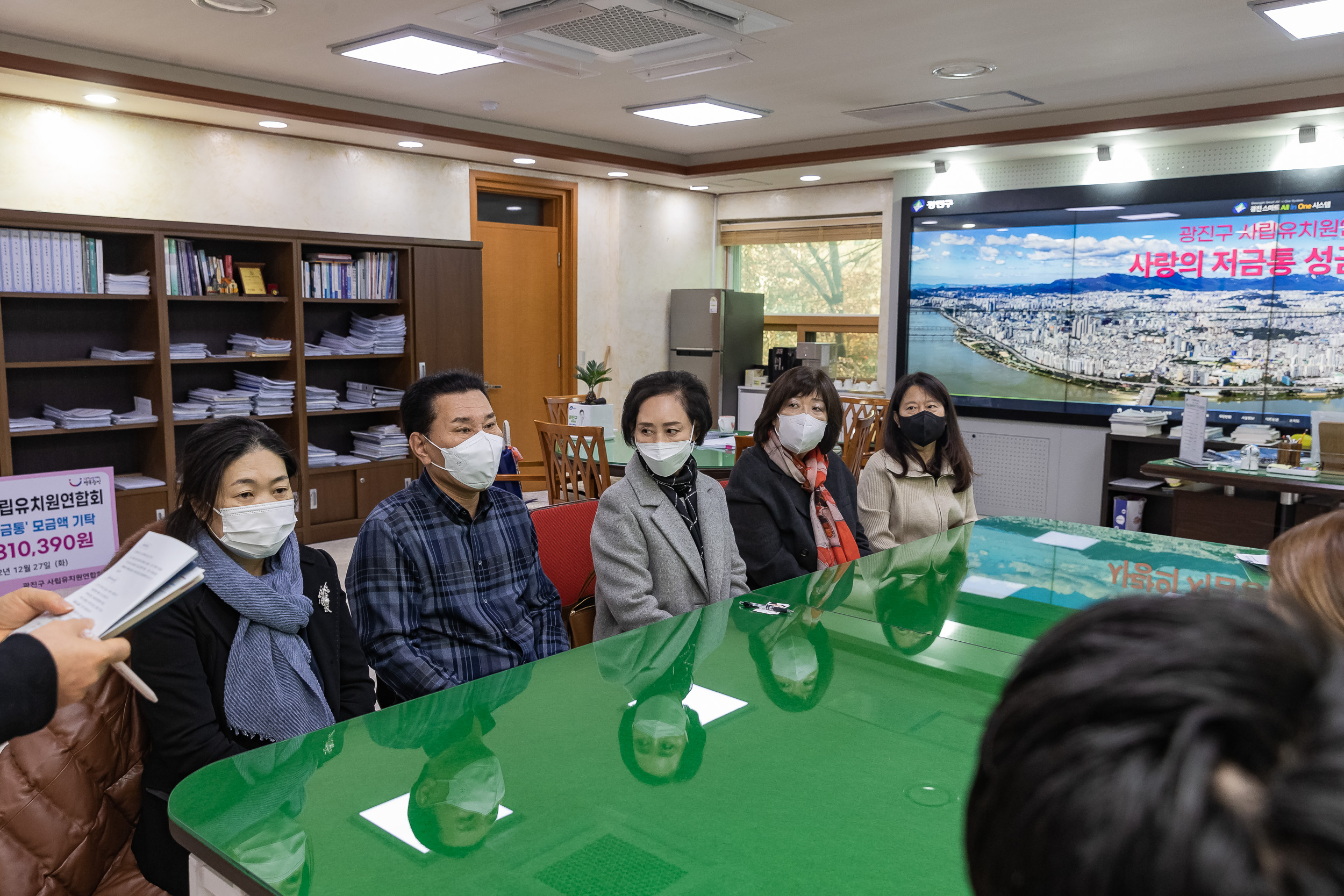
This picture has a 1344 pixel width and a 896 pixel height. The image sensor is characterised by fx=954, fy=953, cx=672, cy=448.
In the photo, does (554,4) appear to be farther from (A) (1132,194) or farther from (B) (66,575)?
(A) (1132,194)

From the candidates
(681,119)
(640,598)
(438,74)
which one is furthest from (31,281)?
(640,598)

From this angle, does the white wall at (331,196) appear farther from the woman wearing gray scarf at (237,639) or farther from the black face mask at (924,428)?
the black face mask at (924,428)

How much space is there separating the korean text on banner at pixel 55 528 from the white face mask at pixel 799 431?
2.08 meters

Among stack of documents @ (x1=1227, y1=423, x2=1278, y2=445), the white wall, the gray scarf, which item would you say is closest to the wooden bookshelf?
the white wall

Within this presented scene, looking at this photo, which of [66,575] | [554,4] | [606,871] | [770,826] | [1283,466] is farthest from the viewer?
[1283,466]

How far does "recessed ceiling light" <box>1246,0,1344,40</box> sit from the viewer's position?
3.85 m

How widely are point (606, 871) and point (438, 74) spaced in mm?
5052

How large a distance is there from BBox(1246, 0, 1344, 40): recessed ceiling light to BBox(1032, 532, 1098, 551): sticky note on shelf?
250 cm

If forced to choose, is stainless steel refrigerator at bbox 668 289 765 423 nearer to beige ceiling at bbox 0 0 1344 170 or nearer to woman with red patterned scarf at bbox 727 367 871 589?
beige ceiling at bbox 0 0 1344 170

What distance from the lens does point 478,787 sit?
1.31 m

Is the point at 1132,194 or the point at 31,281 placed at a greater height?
the point at 1132,194

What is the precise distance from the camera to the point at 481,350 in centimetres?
679

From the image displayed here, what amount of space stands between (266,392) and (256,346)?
0.93 ft

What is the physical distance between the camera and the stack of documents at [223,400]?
5.60 metres
